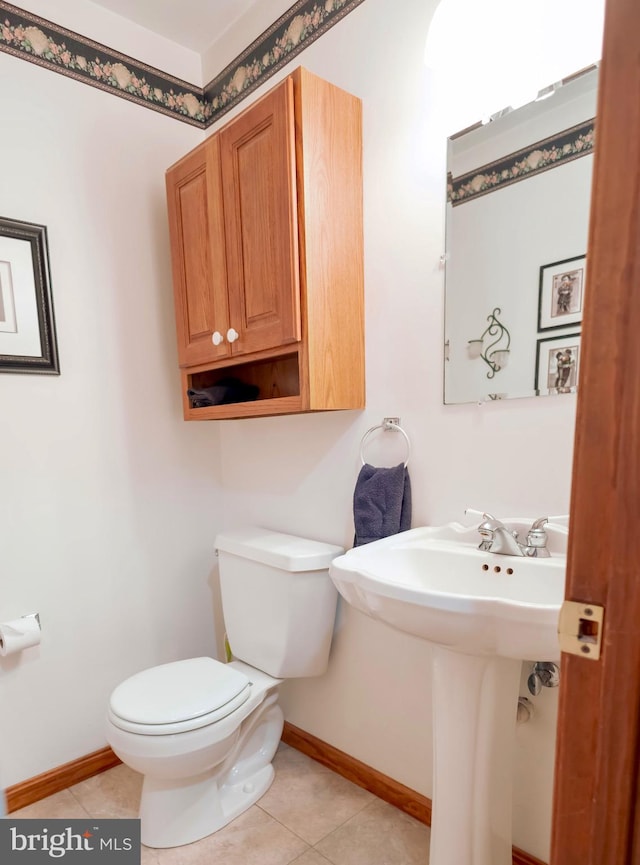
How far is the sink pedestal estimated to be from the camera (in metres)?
0.98

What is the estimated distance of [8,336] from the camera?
147 centimetres

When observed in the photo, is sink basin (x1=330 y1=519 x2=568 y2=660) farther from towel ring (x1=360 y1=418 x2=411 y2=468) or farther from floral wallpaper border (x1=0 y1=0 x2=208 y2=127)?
floral wallpaper border (x1=0 y1=0 x2=208 y2=127)

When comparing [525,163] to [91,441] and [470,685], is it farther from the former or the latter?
[91,441]

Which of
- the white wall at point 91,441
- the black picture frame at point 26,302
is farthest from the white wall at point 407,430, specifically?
the black picture frame at point 26,302

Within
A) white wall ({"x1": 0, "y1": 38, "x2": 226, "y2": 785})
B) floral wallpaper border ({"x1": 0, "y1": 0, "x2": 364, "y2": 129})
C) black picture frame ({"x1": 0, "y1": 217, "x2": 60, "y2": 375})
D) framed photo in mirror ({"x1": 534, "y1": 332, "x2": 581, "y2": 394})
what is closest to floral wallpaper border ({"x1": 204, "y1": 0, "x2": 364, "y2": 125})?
floral wallpaper border ({"x1": 0, "y1": 0, "x2": 364, "y2": 129})

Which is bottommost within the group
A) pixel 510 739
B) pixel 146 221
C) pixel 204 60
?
pixel 510 739

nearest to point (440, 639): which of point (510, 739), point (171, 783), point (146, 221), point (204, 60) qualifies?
point (510, 739)

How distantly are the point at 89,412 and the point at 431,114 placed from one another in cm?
138

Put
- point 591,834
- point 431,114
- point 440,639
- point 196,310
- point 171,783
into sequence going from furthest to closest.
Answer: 1. point 196,310
2. point 171,783
3. point 431,114
4. point 440,639
5. point 591,834

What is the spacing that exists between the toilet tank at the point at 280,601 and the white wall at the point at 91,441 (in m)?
0.37

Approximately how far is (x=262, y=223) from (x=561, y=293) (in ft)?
2.62

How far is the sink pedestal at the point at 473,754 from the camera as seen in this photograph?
984mm

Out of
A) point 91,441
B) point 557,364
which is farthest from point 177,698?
point 557,364

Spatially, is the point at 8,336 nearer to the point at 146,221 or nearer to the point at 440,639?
the point at 146,221
